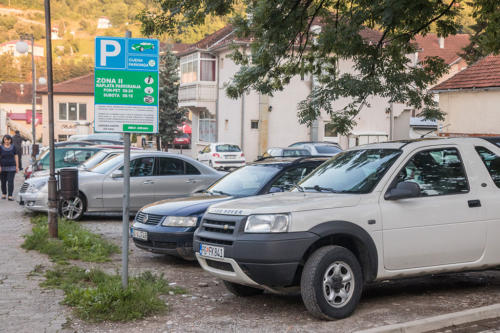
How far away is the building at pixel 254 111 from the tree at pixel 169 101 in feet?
32.3

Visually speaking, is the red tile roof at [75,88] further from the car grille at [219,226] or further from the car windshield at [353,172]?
the car grille at [219,226]

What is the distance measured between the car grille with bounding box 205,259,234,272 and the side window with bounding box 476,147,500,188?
127 inches

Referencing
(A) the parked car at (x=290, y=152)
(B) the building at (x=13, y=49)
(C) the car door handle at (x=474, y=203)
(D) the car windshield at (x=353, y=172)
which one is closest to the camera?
(D) the car windshield at (x=353, y=172)

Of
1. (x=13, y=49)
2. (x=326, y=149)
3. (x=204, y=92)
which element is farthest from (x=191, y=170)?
(x=13, y=49)

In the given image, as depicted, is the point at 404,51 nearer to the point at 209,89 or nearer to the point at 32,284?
the point at 32,284

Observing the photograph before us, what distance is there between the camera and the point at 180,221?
31.0 ft

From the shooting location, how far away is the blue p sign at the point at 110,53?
720 centimetres

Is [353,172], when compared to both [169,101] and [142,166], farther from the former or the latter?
[169,101]

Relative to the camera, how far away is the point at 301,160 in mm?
10508

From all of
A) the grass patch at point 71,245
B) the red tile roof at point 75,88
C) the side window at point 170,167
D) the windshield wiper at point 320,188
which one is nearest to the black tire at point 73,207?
the side window at point 170,167

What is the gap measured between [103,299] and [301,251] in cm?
210

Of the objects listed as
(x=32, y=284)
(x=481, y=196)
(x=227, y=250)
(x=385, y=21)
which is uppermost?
(x=385, y=21)

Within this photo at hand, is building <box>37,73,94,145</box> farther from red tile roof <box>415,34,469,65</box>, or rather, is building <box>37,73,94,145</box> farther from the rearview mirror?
the rearview mirror

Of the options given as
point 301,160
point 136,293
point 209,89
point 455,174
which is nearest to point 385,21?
point 301,160
